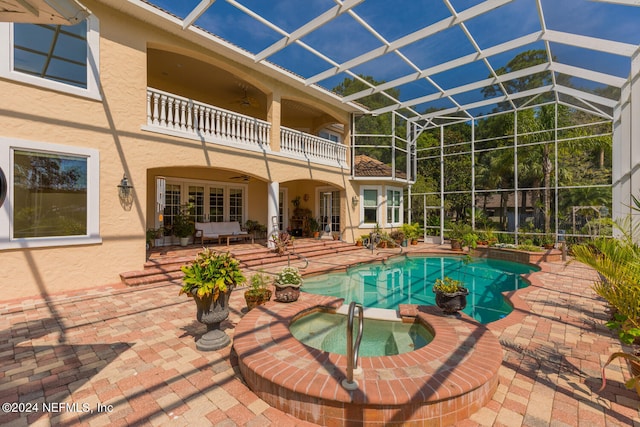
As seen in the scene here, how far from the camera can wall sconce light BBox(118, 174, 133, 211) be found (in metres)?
7.27

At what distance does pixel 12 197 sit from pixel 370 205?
1360 cm

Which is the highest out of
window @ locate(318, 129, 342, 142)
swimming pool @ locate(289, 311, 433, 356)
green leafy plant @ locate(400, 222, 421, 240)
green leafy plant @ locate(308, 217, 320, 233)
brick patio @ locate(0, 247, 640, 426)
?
window @ locate(318, 129, 342, 142)

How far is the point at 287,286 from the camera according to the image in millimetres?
5500

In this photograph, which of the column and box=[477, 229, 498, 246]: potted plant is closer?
the column

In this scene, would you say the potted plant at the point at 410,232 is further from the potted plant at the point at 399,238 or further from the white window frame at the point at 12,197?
the white window frame at the point at 12,197

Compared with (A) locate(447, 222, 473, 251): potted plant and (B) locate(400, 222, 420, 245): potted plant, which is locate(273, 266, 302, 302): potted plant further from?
(B) locate(400, 222, 420, 245): potted plant

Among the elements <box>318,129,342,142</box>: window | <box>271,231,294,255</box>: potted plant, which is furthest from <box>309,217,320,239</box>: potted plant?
<box>318,129,342,142</box>: window

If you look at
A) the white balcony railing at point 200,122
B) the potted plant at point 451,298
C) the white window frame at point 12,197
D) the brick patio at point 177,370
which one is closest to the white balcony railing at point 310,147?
the white balcony railing at point 200,122

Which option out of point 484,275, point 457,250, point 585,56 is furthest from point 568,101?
point 484,275

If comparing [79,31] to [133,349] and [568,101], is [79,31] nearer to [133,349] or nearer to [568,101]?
[133,349]

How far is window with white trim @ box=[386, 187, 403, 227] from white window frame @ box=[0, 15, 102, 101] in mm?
13450

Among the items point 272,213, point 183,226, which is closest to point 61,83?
point 183,226

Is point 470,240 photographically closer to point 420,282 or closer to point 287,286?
point 420,282

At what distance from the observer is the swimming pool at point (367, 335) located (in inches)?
173
